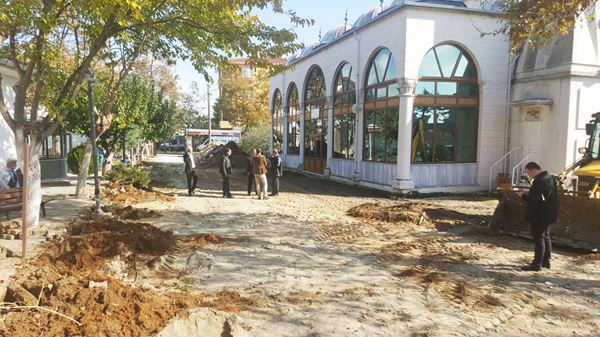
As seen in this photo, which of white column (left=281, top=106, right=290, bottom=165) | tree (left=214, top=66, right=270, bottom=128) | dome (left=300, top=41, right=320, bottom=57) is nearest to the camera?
dome (left=300, top=41, right=320, bottom=57)

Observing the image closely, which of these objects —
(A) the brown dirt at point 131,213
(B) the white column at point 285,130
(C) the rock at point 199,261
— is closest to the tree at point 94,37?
(A) the brown dirt at point 131,213

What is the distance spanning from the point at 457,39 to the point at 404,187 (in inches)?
235

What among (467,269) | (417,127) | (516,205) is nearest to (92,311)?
(467,269)

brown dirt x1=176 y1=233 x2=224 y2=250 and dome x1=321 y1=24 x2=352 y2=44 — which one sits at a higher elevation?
dome x1=321 y1=24 x2=352 y2=44

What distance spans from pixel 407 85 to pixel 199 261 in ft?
35.7

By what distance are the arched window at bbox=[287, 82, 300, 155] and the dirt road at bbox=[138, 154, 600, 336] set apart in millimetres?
15430

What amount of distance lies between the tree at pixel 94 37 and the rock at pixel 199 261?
386cm

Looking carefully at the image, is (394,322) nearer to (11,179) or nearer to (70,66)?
(11,179)

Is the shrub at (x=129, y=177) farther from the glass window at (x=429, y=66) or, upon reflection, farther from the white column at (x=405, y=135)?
→ the glass window at (x=429, y=66)

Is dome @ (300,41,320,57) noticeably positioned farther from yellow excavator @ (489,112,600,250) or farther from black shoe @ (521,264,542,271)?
black shoe @ (521,264,542,271)

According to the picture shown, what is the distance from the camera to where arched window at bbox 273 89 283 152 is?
1176 inches

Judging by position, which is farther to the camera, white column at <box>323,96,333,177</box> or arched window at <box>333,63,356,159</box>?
white column at <box>323,96,333,177</box>

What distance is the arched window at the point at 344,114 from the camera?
19016mm

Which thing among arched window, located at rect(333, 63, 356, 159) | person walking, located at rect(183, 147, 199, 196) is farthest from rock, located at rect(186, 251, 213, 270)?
arched window, located at rect(333, 63, 356, 159)
